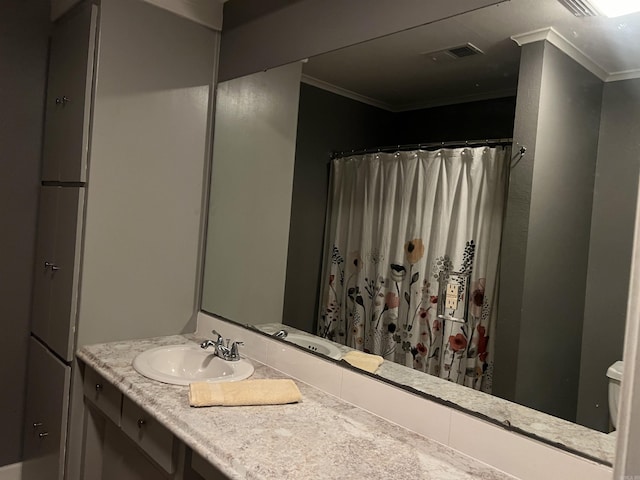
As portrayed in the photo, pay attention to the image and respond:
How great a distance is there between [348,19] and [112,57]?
976 mm

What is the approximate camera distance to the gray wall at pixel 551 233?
1.20 meters

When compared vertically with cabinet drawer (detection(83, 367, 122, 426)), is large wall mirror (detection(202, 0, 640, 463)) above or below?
above

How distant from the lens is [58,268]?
80.6 inches

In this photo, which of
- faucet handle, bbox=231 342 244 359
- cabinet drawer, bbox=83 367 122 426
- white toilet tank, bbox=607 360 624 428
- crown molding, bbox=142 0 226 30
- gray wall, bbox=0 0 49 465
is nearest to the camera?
white toilet tank, bbox=607 360 624 428

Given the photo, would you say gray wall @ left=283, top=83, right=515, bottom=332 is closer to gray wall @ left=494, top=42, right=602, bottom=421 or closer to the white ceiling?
the white ceiling

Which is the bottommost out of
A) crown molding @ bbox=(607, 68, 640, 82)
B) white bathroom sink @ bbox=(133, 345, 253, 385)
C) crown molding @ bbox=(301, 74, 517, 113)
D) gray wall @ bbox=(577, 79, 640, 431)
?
white bathroom sink @ bbox=(133, 345, 253, 385)

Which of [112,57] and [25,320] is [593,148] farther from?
[25,320]

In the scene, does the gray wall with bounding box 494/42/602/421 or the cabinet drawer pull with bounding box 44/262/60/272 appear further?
the cabinet drawer pull with bounding box 44/262/60/272

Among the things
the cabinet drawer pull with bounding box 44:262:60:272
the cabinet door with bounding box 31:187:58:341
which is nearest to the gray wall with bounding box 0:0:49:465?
the cabinet door with bounding box 31:187:58:341

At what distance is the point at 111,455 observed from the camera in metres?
1.88

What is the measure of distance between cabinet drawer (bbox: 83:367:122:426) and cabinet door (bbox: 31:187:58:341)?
1.43 ft

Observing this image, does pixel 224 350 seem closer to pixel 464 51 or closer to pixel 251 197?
pixel 251 197

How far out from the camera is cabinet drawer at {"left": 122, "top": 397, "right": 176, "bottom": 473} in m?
1.43

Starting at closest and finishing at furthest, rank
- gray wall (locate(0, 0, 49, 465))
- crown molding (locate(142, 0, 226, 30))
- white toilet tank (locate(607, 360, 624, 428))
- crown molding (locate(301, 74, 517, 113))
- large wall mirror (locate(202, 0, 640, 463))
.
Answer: white toilet tank (locate(607, 360, 624, 428)) → large wall mirror (locate(202, 0, 640, 463)) → crown molding (locate(301, 74, 517, 113)) → crown molding (locate(142, 0, 226, 30)) → gray wall (locate(0, 0, 49, 465))
